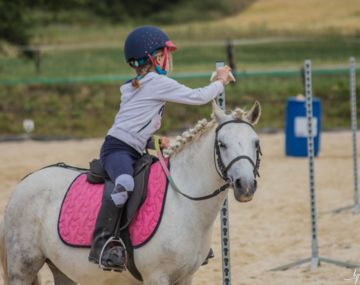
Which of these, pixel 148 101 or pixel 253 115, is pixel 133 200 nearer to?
pixel 148 101

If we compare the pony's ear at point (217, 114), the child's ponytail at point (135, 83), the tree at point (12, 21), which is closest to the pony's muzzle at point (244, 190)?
the pony's ear at point (217, 114)

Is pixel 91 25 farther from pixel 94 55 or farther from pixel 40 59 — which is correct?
pixel 40 59

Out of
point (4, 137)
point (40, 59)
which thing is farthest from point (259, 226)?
point (40, 59)

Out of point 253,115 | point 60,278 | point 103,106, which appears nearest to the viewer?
point 253,115

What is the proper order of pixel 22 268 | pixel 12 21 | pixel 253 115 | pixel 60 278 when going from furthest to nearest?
pixel 12 21 → pixel 60 278 → pixel 22 268 → pixel 253 115

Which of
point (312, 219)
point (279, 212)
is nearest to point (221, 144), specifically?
point (312, 219)

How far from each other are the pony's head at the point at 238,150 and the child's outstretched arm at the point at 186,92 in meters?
0.12

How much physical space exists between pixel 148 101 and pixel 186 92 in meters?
0.25

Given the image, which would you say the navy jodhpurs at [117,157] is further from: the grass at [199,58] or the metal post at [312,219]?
the grass at [199,58]

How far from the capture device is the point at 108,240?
4.42m

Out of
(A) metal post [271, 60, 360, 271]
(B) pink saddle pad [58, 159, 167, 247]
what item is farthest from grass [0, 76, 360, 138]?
(B) pink saddle pad [58, 159, 167, 247]

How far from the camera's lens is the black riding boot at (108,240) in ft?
14.4

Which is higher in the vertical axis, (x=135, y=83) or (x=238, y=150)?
(x=135, y=83)

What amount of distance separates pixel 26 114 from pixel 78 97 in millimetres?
1443
